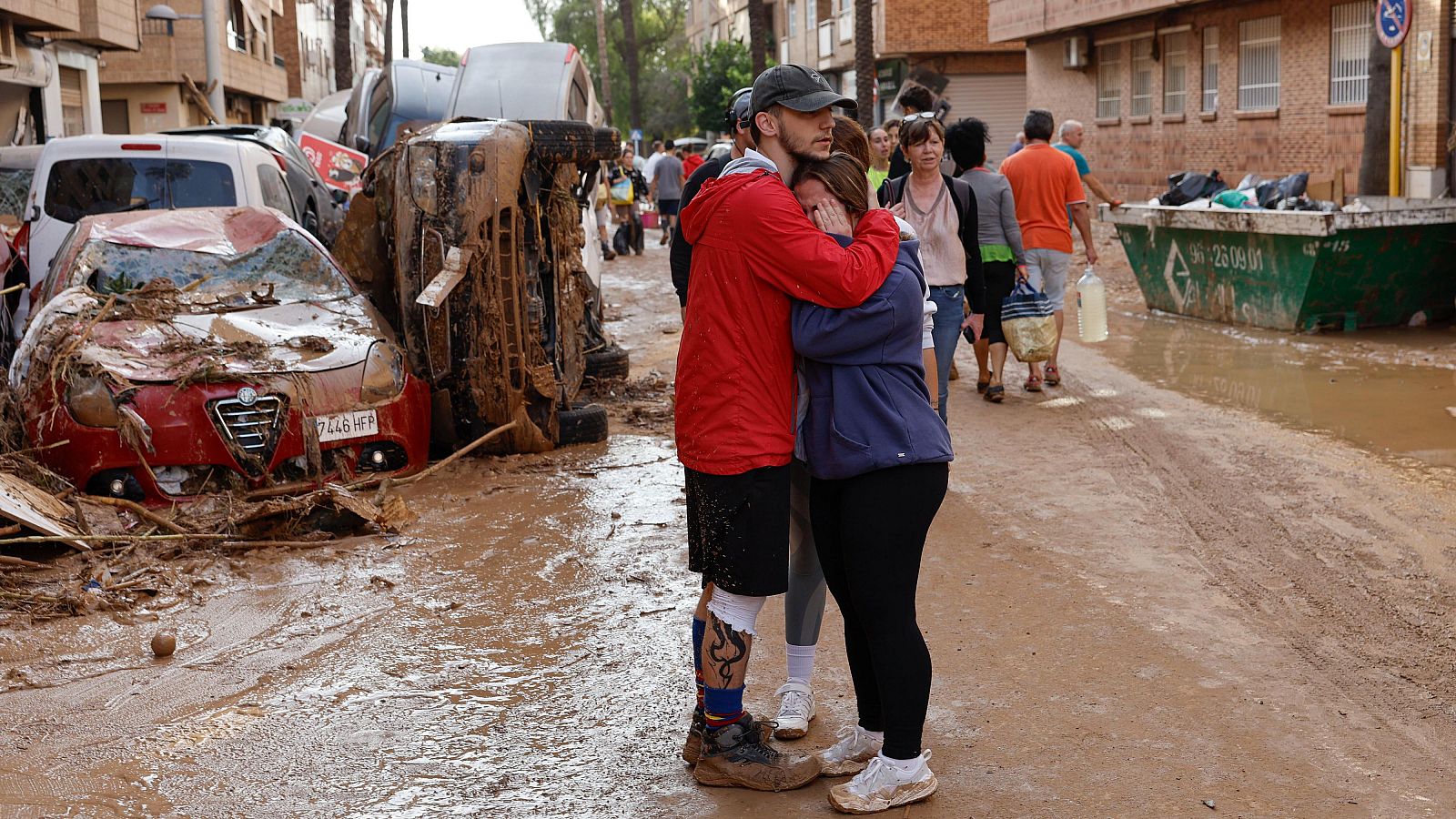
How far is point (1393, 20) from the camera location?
13477 mm

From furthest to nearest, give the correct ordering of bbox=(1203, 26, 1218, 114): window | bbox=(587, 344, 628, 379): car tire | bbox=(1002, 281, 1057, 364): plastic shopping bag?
bbox=(1203, 26, 1218, 114): window
bbox=(587, 344, 628, 379): car tire
bbox=(1002, 281, 1057, 364): plastic shopping bag

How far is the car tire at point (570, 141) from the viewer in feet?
27.3

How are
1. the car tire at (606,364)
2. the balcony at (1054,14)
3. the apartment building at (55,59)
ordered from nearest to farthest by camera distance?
1. the car tire at (606,364)
2. the apartment building at (55,59)
3. the balcony at (1054,14)

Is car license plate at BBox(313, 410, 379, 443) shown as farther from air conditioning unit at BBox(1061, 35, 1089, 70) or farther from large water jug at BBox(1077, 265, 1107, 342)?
air conditioning unit at BBox(1061, 35, 1089, 70)

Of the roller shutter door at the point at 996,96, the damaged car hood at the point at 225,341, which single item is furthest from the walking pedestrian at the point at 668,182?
the damaged car hood at the point at 225,341

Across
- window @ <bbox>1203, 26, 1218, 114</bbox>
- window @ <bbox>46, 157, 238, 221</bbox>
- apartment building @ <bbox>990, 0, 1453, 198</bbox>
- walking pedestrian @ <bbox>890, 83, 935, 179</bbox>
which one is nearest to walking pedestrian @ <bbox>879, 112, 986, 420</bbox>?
walking pedestrian @ <bbox>890, 83, 935, 179</bbox>

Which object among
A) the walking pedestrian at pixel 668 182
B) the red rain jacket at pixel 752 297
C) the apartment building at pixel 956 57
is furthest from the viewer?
the apartment building at pixel 956 57

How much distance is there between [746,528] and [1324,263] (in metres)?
9.64

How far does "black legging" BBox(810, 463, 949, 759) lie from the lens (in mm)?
3625

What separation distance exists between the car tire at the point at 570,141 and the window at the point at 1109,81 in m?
21.1

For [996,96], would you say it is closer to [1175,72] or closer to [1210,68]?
[1175,72]

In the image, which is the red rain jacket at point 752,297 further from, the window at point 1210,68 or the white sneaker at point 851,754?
the window at point 1210,68

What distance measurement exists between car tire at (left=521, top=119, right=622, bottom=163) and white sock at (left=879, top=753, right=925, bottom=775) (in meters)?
5.37

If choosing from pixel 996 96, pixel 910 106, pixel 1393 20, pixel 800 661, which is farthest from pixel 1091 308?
pixel 996 96
